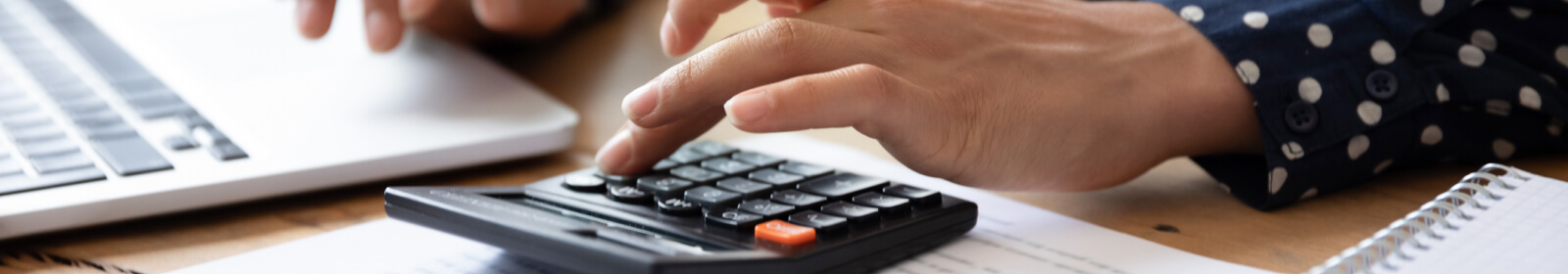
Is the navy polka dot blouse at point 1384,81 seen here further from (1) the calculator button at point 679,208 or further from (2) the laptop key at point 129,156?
(2) the laptop key at point 129,156

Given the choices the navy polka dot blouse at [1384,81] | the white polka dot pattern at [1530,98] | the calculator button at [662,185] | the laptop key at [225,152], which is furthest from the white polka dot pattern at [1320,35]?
the laptop key at [225,152]

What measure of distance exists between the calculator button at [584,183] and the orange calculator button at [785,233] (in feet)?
0.36

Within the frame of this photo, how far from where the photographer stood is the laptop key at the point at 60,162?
1.61 feet

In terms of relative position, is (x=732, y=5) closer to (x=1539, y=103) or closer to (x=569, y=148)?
(x=569, y=148)

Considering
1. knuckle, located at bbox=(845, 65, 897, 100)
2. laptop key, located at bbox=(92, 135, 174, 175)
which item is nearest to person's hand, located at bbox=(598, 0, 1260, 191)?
knuckle, located at bbox=(845, 65, 897, 100)

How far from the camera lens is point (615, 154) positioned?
0.51 m

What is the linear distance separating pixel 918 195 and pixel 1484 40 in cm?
34

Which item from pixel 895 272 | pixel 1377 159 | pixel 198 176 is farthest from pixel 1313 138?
pixel 198 176

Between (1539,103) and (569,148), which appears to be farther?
(569,148)

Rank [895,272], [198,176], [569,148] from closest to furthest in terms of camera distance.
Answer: [895,272] → [198,176] → [569,148]

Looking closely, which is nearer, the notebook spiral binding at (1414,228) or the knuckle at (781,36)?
the notebook spiral binding at (1414,228)

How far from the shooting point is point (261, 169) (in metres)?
0.53

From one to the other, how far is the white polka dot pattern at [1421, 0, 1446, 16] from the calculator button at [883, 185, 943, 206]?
11.3 inches

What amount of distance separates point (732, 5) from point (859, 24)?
76 mm
